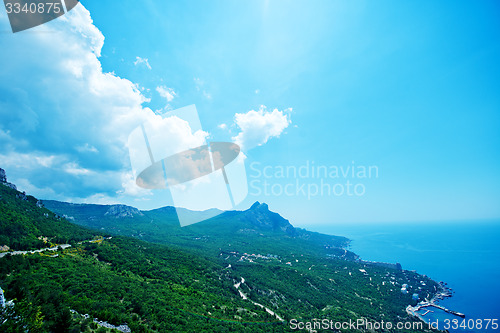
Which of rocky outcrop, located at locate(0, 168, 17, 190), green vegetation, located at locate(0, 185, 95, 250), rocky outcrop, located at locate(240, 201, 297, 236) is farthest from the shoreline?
rocky outcrop, located at locate(0, 168, 17, 190)

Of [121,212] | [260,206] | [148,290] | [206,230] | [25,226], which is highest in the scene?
[121,212]

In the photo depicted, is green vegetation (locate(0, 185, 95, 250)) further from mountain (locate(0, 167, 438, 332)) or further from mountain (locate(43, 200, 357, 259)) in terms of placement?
mountain (locate(43, 200, 357, 259))

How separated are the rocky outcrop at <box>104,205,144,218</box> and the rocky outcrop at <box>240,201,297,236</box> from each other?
224ft

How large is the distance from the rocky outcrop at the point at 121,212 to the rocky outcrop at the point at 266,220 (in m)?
68.3

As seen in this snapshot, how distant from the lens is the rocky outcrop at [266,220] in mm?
133875

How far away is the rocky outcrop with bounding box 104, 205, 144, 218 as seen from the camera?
9506cm

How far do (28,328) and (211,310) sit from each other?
15.0m

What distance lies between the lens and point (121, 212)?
319 ft

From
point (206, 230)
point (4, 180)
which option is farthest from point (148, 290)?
point (206, 230)

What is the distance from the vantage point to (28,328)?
22.8ft

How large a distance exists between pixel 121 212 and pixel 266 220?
9020cm

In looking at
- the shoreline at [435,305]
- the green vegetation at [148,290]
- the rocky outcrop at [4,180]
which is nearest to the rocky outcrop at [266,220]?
the green vegetation at [148,290]

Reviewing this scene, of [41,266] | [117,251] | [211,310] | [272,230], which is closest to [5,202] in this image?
[117,251]

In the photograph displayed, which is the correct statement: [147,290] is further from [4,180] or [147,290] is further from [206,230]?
[206,230]
